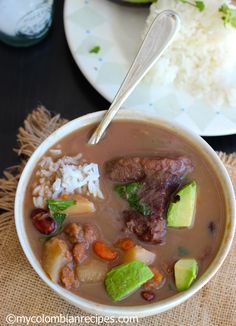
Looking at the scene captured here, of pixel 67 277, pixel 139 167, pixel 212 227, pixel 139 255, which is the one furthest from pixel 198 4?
pixel 67 277

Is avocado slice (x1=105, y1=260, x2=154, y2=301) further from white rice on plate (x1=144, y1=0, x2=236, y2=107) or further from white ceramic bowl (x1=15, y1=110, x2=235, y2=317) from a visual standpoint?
white rice on plate (x1=144, y1=0, x2=236, y2=107)

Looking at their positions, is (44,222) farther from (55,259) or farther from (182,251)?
(182,251)

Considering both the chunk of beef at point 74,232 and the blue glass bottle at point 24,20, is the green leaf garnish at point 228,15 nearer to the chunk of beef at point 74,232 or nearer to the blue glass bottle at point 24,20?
the blue glass bottle at point 24,20

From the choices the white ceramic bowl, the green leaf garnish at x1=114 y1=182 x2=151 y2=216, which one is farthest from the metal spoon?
the green leaf garnish at x1=114 y1=182 x2=151 y2=216

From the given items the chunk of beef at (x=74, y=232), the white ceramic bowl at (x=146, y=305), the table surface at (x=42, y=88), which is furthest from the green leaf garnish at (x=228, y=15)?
the chunk of beef at (x=74, y=232)

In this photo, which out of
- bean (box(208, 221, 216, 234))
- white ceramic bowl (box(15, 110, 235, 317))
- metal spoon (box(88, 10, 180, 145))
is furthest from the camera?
metal spoon (box(88, 10, 180, 145))
